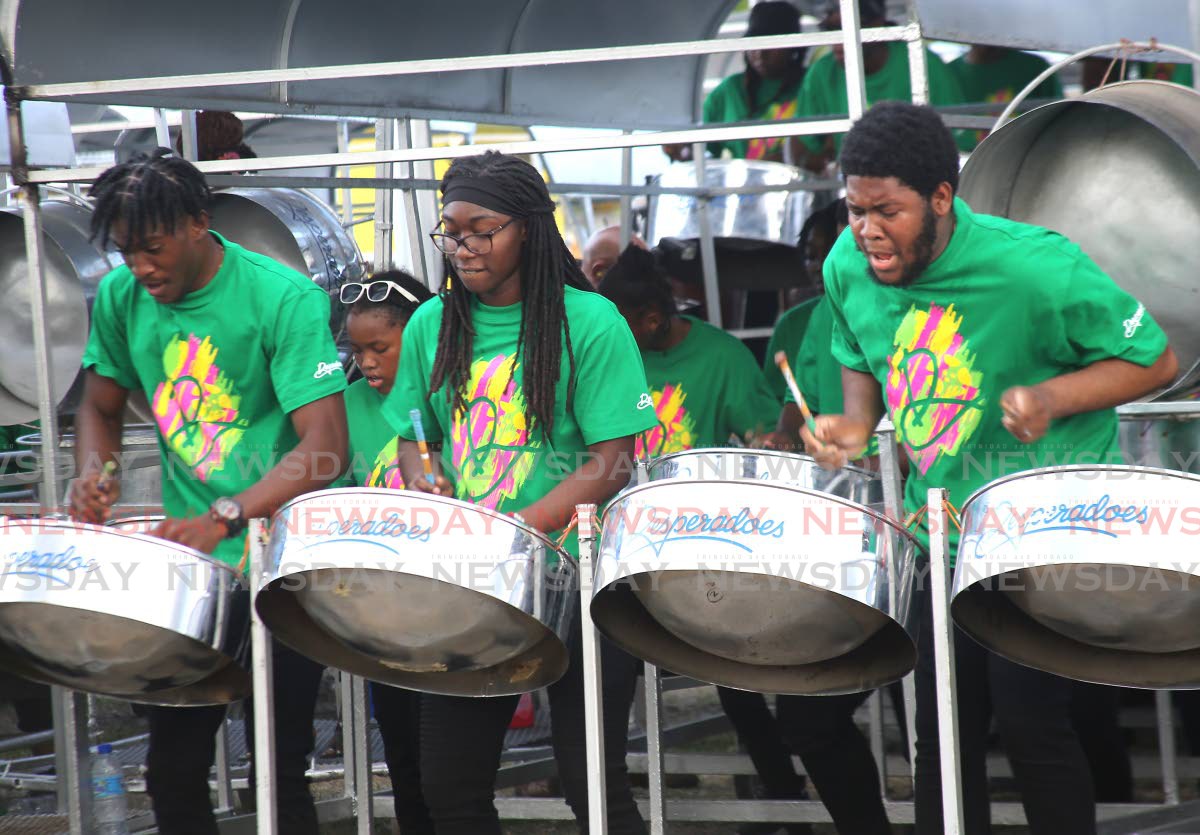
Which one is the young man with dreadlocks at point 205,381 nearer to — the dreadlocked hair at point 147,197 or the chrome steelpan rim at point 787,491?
the dreadlocked hair at point 147,197

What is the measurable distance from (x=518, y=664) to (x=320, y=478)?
14.3 inches

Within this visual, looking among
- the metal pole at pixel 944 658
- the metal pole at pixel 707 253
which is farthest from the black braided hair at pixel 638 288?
the metal pole at pixel 944 658

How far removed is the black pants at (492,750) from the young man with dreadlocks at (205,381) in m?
0.36

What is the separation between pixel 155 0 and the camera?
8.75 feet

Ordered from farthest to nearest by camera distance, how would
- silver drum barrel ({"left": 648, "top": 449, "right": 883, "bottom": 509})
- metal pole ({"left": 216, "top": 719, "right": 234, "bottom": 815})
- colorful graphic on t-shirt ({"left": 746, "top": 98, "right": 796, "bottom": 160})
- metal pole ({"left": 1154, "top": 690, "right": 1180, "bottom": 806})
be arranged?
colorful graphic on t-shirt ({"left": 746, "top": 98, "right": 796, "bottom": 160})
metal pole ({"left": 216, "top": 719, "right": 234, "bottom": 815})
metal pole ({"left": 1154, "top": 690, "right": 1180, "bottom": 806})
silver drum barrel ({"left": 648, "top": 449, "right": 883, "bottom": 509})

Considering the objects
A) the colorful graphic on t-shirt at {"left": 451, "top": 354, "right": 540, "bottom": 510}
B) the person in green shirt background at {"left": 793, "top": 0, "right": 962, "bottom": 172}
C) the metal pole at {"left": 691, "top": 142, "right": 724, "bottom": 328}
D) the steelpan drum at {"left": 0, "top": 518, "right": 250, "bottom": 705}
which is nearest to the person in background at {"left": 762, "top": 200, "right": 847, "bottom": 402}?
the metal pole at {"left": 691, "top": 142, "right": 724, "bottom": 328}

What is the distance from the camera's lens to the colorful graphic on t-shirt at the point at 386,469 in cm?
257

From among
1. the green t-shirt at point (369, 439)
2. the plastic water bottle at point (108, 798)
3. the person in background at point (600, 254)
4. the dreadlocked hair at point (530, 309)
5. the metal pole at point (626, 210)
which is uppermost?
the metal pole at point (626, 210)

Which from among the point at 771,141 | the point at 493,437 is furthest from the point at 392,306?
the point at 771,141

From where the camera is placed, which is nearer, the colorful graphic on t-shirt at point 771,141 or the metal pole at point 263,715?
the metal pole at point 263,715

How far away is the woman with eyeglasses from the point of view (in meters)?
2.43

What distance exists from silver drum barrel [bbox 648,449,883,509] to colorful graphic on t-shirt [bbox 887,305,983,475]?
314 mm

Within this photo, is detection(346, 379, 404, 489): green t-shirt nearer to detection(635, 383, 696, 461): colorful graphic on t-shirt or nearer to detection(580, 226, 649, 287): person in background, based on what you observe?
detection(635, 383, 696, 461): colorful graphic on t-shirt

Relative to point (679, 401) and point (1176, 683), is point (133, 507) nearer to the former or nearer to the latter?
point (679, 401)
